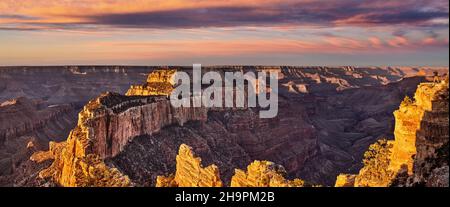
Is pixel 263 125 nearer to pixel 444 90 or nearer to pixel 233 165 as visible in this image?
pixel 233 165

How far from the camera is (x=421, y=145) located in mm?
49438

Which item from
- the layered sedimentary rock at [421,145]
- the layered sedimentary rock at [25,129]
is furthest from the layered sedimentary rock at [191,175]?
the layered sedimentary rock at [25,129]

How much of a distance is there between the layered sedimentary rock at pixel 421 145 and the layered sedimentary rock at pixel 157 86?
226ft

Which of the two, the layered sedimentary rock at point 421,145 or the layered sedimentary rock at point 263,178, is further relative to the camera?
the layered sedimentary rock at point 263,178

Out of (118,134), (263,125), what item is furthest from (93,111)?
(263,125)

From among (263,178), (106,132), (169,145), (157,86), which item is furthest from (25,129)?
(263,178)

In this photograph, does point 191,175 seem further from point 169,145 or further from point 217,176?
point 169,145

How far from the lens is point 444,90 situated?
47.1 m

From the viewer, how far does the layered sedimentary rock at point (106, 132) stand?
5212 centimetres

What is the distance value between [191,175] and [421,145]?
24792mm

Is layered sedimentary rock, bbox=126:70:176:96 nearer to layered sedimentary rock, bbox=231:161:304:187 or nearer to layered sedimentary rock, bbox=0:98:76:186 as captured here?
layered sedimentary rock, bbox=0:98:76:186

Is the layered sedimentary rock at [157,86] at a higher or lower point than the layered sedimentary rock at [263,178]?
higher

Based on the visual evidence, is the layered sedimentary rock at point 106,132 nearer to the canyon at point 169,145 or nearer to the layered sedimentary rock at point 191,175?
the canyon at point 169,145

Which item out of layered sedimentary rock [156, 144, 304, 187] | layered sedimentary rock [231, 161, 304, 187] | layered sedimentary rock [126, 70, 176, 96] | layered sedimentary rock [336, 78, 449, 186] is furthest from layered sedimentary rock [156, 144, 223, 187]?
layered sedimentary rock [126, 70, 176, 96]
